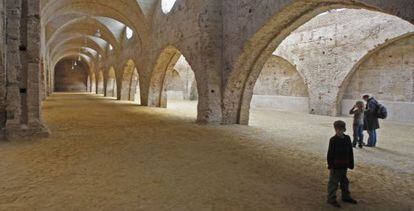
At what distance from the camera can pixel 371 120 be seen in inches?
255

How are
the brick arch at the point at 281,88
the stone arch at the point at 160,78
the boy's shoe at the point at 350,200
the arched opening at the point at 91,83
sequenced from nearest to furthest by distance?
the boy's shoe at the point at 350,200
the stone arch at the point at 160,78
the brick arch at the point at 281,88
the arched opening at the point at 91,83

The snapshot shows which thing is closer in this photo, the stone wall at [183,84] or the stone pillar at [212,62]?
the stone pillar at [212,62]

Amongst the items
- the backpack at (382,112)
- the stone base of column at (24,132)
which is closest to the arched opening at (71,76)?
the stone base of column at (24,132)

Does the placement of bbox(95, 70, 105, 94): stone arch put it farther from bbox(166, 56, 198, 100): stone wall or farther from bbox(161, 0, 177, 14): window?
bbox(161, 0, 177, 14): window

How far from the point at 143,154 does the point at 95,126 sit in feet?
11.8

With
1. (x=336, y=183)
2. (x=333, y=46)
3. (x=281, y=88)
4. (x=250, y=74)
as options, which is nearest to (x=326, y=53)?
(x=333, y=46)

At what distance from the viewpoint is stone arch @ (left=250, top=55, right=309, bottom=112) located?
15602 millimetres

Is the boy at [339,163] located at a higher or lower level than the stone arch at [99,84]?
lower

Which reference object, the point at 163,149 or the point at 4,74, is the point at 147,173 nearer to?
the point at 163,149

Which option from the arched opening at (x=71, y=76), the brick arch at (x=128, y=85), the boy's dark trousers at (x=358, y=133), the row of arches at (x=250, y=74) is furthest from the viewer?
the arched opening at (x=71, y=76)

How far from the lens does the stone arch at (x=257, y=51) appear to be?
6.47m

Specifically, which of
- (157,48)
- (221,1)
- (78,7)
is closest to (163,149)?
(221,1)

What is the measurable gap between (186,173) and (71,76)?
4072cm

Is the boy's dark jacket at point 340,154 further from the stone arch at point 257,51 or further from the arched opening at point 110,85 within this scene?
the arched opening at point 110,85
